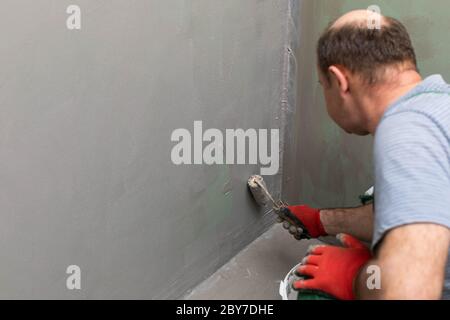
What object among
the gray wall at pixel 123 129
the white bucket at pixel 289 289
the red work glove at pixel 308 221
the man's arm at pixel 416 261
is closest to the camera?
the man's arm at pixel 416 261

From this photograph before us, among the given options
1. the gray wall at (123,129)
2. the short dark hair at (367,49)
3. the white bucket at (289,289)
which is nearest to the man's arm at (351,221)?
the white bucket at (289,289)

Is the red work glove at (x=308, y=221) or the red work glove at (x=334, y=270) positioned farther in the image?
the red work glove at (x=308, y=221)

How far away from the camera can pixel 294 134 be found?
2.25m

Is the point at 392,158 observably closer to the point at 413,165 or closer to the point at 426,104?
the point at 413,165

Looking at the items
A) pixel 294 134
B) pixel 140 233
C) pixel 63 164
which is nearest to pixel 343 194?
pixel 294 134

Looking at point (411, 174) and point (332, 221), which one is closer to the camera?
point (411, 174)

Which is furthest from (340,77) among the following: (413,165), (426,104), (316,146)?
(316,146)

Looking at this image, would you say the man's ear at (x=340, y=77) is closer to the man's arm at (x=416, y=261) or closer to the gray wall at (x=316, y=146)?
the man's arm at (x=416, y=261)

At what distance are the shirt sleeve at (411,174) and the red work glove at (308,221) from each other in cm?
71

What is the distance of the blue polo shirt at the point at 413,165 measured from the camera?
3.24 ft

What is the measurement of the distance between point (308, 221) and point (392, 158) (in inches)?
30.8

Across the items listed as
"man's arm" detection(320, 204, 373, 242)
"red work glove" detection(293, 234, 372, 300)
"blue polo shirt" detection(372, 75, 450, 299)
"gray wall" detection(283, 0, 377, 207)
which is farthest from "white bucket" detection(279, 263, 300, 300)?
"gray wall" detection(283, 0, 377, 207)

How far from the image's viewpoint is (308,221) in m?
1.80
